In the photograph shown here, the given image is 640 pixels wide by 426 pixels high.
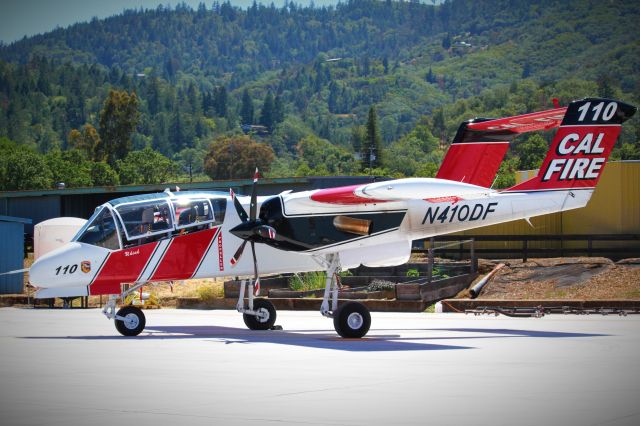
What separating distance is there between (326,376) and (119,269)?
8989mm

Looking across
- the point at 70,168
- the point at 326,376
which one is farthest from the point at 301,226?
the point at 70,168

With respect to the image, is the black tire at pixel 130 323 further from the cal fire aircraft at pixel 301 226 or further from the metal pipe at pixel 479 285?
the metal pipe at pixel 479 285

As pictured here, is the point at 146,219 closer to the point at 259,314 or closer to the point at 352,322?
the point at 259,314

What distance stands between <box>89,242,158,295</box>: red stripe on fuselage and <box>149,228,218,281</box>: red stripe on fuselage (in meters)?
0.45

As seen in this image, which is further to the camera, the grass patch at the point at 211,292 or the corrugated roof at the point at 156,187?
the corrugated roof at the point at 156,187

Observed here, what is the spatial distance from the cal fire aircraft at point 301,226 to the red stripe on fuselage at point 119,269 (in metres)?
0.02

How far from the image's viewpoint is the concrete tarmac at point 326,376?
1121cm

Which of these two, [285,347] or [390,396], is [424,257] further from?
[390,396]

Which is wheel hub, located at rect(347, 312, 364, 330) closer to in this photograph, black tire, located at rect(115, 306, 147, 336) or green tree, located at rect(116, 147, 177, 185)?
black tire, located at rect(115, 306, 147, 336)

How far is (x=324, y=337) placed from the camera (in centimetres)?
2175

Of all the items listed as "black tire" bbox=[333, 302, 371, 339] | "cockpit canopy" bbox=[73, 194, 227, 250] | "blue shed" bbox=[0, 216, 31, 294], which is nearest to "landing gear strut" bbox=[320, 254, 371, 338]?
"black tire" bbox=[333, 302, 371, 339]

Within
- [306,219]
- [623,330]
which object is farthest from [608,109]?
[306,219]

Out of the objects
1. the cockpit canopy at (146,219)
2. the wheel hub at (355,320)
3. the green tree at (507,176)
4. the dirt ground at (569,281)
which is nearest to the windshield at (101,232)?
the cockpit canopy at (146,219)

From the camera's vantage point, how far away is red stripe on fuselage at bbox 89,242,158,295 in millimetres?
22141
